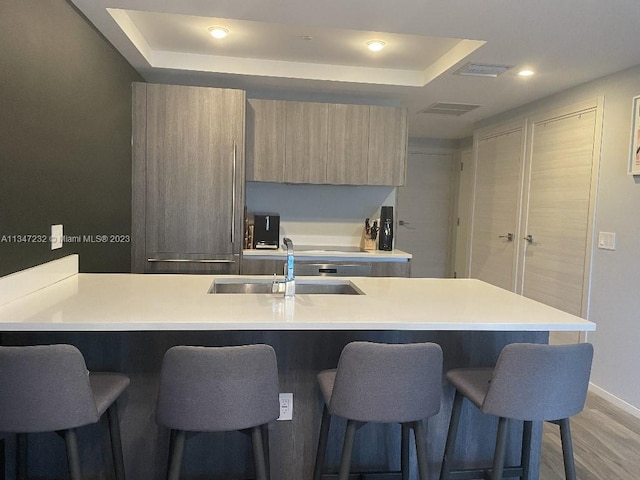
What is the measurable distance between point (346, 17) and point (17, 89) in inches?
63.1

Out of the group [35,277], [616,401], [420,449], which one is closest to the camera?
[420,449]

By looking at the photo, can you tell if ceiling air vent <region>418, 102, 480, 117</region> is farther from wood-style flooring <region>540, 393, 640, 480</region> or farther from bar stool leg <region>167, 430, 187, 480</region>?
bar stool leg <region>167, 430, 187, 480</region>

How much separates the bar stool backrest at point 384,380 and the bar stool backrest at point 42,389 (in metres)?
0.82

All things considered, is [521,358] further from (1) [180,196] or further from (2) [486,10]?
(1) [180,196]

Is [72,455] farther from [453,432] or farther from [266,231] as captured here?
[266,231]

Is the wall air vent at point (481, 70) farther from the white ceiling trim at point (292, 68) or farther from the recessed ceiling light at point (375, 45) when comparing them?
the recessed ceiling light at point (375, 45)

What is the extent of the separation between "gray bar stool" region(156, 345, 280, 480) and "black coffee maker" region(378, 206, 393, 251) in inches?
108

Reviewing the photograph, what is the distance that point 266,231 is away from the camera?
406 cm

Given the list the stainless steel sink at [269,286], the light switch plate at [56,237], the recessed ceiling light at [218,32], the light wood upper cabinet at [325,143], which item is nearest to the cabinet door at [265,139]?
the light wood upper cabinet at [325,143]

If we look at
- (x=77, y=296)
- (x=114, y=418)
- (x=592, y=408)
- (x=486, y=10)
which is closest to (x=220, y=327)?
(x=114, y=418)

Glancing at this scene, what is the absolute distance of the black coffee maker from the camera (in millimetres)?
4125

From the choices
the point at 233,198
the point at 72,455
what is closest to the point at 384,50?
the point at 233,198

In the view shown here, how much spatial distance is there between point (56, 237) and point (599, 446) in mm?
3151

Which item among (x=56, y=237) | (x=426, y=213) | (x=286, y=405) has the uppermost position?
(x=426, y=213)
